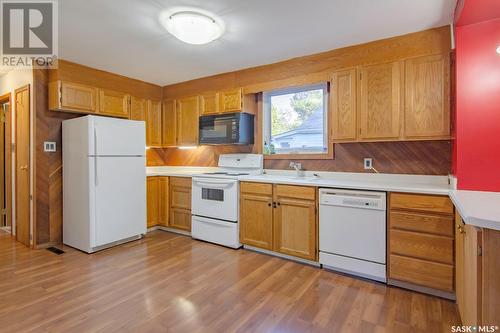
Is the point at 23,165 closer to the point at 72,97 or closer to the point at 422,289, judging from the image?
the point at 72,97

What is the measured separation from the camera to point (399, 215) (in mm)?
2312

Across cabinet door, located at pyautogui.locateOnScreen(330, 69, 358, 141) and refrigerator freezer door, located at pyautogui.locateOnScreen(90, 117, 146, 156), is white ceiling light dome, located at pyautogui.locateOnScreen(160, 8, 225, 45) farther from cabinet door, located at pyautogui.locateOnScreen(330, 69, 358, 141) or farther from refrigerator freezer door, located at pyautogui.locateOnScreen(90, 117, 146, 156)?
refrigerator freezer door, located at pyautogui.locateOnScreen(90, 117, 146, 156)

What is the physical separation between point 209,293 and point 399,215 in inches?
68.8

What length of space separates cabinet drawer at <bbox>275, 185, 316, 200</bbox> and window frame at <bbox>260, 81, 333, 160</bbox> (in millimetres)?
638

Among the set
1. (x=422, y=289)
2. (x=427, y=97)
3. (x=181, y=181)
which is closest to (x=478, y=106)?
(x=427, y=97)

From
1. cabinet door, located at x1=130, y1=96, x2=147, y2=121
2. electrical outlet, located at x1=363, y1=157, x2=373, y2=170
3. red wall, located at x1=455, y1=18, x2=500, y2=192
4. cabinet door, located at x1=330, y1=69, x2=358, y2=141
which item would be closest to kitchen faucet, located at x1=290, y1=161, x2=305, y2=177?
cabinet door, located at x1=330, y1=69, x2=358, y2=141

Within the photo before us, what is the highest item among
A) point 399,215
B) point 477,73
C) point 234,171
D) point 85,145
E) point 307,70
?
point 307,70

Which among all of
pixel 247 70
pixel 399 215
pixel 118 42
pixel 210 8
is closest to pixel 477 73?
pixel 399 215

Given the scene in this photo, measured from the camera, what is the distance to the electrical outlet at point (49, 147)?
339cm

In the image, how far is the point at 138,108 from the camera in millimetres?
4195

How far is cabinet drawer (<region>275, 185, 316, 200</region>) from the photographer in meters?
2.79

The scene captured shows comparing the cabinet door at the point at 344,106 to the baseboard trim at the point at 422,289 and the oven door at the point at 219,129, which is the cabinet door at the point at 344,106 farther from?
the baseboard trim at the point at 422,289

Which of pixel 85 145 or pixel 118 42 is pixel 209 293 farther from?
pixel 118 42

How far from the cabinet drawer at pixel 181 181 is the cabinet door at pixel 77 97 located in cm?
140
